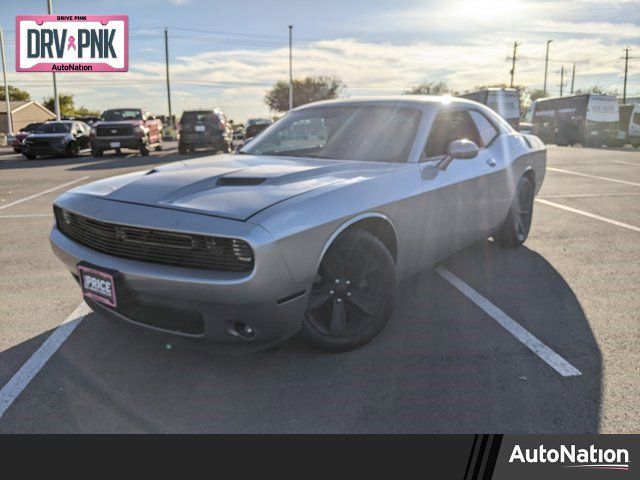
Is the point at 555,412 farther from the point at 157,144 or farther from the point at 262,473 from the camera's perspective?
the point at 157,144

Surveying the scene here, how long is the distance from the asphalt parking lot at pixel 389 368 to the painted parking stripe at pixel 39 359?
0.5 inches

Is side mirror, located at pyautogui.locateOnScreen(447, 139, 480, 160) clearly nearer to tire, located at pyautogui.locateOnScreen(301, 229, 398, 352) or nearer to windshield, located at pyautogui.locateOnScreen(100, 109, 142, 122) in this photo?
tire, located at pyautogui.locateOnScreen(301, 229, 398, 352)

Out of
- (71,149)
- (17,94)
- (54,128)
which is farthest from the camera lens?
(17,94)

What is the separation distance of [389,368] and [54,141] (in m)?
20.4

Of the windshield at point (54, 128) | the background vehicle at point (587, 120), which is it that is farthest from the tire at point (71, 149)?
the background vehicle at point (587, 120)

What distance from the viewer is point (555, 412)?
8.52ft

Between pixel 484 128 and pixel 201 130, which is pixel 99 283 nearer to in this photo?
pixel 484 128

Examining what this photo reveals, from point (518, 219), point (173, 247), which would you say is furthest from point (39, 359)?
point (518, 219)

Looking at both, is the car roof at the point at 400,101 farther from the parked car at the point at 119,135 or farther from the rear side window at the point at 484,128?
the parked car at the point at 119,135

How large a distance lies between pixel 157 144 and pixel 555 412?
71.3 feet

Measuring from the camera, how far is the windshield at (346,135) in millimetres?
3801

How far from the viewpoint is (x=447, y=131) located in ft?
14.0

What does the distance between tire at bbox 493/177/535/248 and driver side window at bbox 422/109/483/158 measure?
90 cm

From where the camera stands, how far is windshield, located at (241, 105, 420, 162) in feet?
12.5
